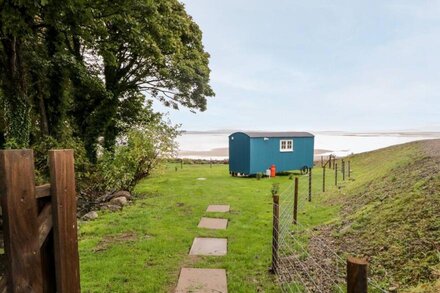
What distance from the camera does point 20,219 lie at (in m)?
1.55

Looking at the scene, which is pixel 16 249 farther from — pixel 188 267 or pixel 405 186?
pixel 405 186

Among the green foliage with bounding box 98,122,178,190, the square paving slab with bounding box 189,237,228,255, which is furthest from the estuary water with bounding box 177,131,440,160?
the square paving slab with bounding box 189,237,228,255

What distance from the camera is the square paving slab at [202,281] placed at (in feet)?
13.8

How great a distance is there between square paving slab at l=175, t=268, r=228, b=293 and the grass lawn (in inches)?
4.4

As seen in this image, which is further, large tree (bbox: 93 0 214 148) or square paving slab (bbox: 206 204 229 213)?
large tree (bbox: 93 0 214 148)

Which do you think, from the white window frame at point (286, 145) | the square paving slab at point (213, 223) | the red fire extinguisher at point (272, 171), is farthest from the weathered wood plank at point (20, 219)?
the white window frame at point (286, 145)

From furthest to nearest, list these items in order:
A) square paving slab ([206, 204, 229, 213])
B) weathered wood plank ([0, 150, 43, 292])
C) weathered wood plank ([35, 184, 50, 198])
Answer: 1. square paving slab ([206, 204, 229, 213])
2. weathered wood plank ([35, 184, 50, 198])
3. weathered wood plank ([0, 150, 43, 292])

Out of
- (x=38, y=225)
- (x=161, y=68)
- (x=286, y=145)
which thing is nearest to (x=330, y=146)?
(x=286, y=145)

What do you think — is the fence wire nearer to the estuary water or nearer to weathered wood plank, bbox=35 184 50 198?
weathered wood plank, bbox=35 184 50 198

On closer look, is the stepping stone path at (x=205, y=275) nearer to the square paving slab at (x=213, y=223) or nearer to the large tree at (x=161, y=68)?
the square paving slab at (x=213, y=223)

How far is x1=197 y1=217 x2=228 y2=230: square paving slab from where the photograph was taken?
736 centimetres

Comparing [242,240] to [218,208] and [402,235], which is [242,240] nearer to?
[402,235]

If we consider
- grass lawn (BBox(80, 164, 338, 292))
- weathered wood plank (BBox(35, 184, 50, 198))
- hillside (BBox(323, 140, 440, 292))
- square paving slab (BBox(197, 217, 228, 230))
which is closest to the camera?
weathered wood plank (BBox(35, 184, 50, 198))

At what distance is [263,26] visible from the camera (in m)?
28.0
